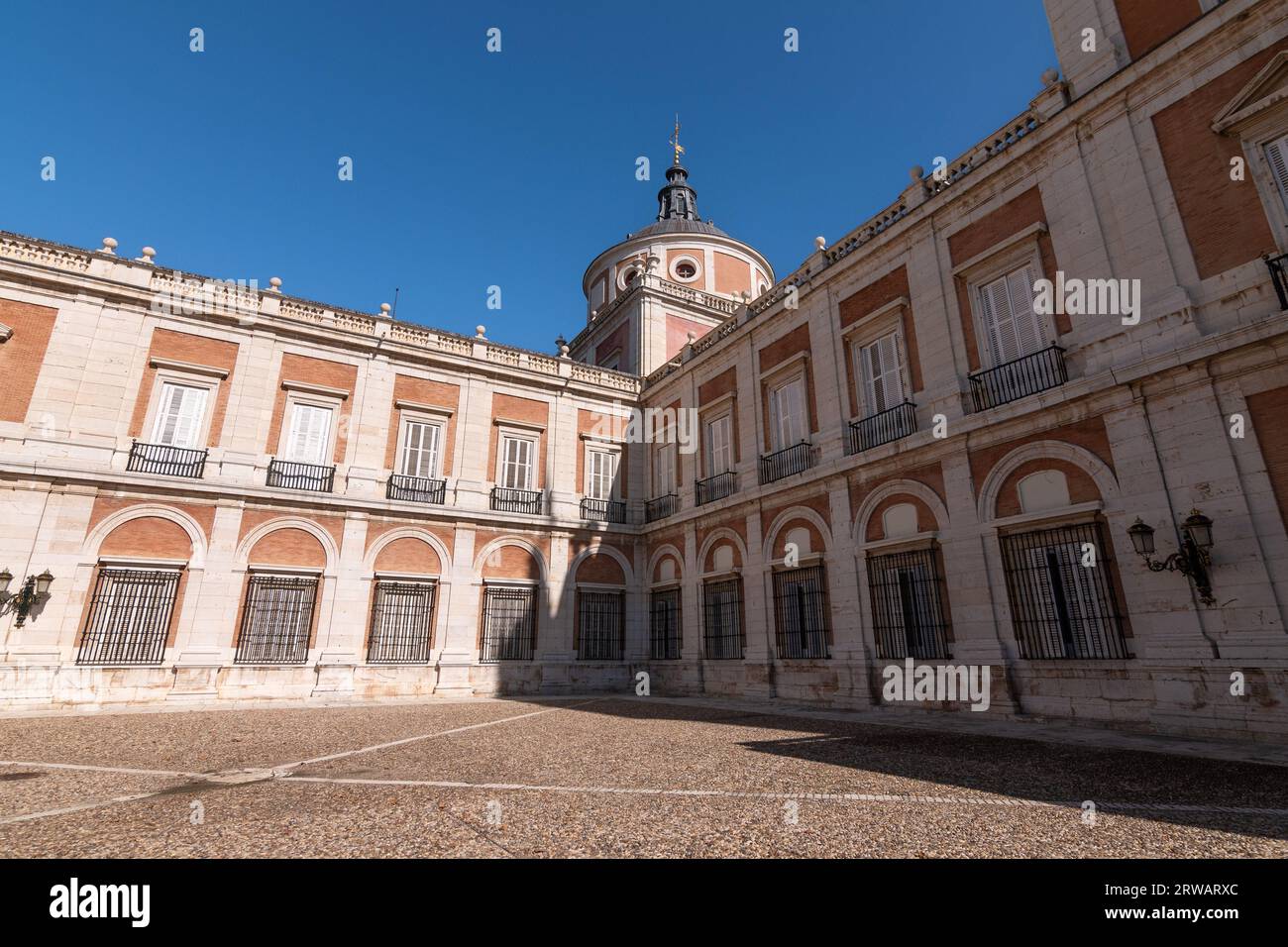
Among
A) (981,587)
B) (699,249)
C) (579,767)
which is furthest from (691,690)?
(699,249)

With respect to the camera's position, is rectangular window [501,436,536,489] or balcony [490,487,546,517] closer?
balcony [490,487,546,517]

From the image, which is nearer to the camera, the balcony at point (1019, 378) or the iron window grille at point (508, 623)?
the balcony at point (1019, 378)

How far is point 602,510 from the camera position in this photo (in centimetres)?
2072

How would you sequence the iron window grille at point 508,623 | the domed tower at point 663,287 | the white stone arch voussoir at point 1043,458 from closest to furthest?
the white stone arch voussoir at point 1043,458 → the iron window grille at point 508,623 → the domed tower at point 663,287

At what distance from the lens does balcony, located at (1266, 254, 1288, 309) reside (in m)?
8.16

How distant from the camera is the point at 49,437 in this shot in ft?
47.2

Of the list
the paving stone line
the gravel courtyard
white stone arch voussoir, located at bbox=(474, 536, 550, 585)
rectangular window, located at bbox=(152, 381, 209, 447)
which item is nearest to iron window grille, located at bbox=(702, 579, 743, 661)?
white stone arch voussoir, located at bbox=(474, 536, 550, 585)

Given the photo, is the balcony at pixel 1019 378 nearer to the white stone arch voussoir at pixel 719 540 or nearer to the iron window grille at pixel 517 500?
the white stone arch voussoir at pixel 719 540

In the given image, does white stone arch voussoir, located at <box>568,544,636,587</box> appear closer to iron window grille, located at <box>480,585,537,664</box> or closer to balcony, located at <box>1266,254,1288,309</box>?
iron window grille, located at <box>480,585,537,664</box>

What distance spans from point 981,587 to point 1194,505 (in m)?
3.31

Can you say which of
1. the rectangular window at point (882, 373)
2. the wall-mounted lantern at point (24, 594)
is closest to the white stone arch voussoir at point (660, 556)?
the rectangular window at point (882, 373)

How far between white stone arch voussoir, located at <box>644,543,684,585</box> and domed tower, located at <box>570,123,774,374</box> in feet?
22.7

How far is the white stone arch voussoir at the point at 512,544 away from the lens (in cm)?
1830

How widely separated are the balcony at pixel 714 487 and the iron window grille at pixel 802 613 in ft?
9.98
